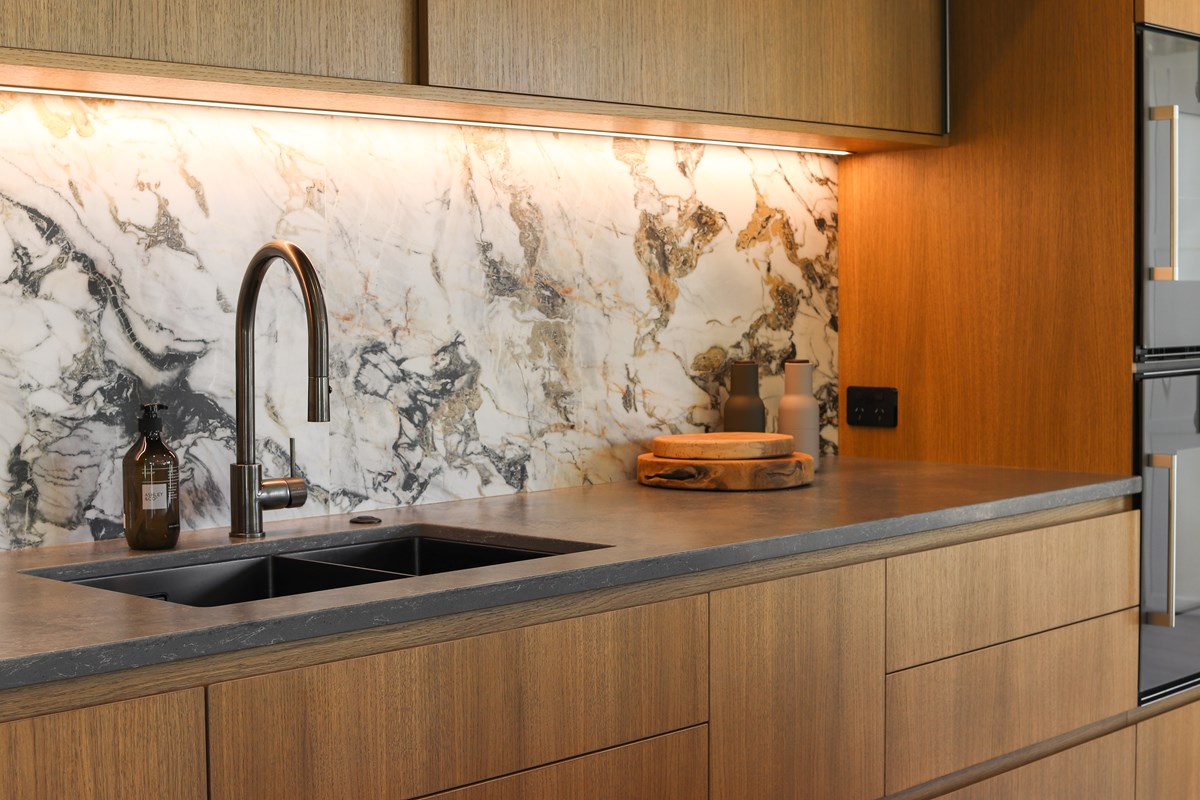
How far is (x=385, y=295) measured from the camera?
2367 mm

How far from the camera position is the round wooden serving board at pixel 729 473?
8.33 feet

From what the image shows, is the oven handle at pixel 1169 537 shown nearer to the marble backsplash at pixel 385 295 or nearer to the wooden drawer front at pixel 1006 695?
the wooden drawer front at pixel 1006 695

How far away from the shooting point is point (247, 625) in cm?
142

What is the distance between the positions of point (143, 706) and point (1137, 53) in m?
2.23

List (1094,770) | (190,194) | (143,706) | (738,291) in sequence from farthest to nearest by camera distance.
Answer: (738,291) → (1094,770) → (190,194) → (143,706)

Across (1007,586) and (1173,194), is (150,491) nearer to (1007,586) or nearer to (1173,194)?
(1007,586)

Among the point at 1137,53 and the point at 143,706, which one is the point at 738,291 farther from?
the point at 143,706

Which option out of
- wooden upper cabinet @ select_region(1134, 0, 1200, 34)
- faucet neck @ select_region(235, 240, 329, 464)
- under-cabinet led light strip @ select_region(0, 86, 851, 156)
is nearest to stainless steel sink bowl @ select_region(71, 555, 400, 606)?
faucet neck @ select_region(235, 240, 329, 464)

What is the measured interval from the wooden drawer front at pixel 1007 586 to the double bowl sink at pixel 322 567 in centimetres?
60

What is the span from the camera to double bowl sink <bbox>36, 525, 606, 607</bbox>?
191cm

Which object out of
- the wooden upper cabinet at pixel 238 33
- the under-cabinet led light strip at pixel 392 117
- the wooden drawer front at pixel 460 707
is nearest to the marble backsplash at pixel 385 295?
the under-cabinet led light strip at pixel 392 117

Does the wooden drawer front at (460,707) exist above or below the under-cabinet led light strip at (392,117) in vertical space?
below

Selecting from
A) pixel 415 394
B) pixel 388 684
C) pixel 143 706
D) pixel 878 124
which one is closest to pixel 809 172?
pixel 878 124

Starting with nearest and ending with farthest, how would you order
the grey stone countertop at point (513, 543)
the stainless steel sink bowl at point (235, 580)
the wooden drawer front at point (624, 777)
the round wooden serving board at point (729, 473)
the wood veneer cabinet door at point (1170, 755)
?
the grey stone countertop at point (513, 543)
the wooden drawer front at point (624, 777)
the stainless steel sink bowl at point (235, 580)
the round wooden serving board at point (729, 473)
the wood veneer cabinet door at point (1170, 755)
